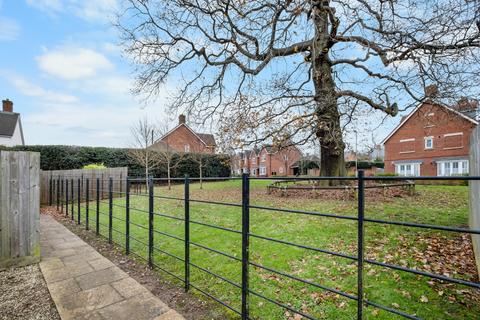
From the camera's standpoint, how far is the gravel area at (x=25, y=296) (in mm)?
2731

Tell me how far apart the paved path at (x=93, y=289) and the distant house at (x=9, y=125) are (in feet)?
91.9

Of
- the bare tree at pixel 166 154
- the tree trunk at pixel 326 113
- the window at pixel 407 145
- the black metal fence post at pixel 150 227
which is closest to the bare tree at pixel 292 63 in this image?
the tree trunk at pixel 326 113

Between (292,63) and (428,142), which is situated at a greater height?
(292,63)

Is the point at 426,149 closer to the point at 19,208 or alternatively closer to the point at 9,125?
the point at 19,208

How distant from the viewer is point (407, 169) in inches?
1077

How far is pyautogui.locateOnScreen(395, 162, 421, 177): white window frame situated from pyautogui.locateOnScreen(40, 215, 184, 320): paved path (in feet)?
94.6

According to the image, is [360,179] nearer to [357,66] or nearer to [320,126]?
[320,126]

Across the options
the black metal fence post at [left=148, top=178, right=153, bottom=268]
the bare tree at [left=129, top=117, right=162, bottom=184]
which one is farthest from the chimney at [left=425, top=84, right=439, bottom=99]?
the bare tree at [left=129, top=117, right=162, bottom=184]

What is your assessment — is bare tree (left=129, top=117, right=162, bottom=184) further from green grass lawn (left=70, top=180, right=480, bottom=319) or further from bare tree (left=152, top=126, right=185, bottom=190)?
green grass lawn (left=70, top=180, right=480, bottom=319)

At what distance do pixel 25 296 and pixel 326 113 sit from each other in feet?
29.0

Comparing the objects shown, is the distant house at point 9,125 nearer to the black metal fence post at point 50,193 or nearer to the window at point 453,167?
the black metal fence post at point 50,193

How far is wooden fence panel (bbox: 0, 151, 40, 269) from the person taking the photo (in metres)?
3.99

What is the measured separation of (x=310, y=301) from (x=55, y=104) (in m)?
17.0

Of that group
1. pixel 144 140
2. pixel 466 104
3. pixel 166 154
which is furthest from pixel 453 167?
pixel 144 140
